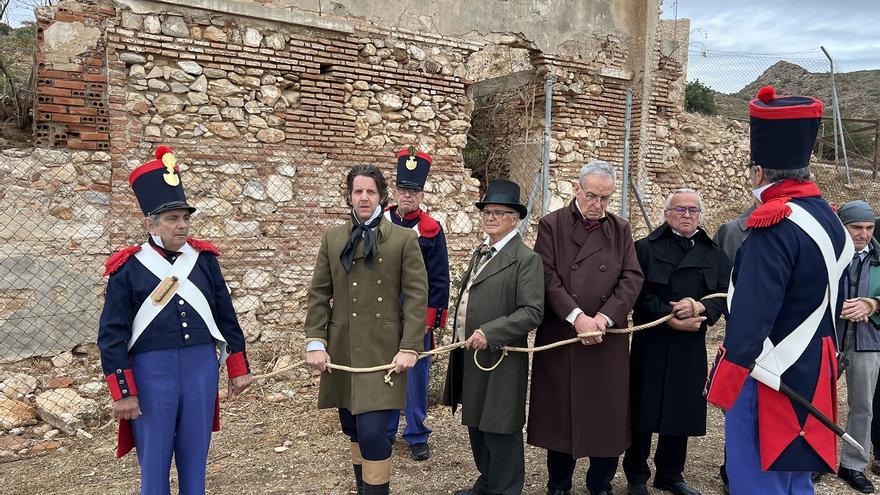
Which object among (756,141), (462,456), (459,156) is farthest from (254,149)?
(756,141)

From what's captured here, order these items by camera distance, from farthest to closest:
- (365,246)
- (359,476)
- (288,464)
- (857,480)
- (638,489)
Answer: (288,464) < (857,480) < (638,489) < (359,476) < (365,246)

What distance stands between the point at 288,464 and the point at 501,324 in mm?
2111

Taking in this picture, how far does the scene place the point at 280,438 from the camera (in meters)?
5.03

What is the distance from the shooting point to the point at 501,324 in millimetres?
3422

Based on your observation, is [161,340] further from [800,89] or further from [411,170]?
[800,89]

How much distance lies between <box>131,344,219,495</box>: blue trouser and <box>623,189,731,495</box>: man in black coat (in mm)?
2443

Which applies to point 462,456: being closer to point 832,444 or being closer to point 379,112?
point 832,444

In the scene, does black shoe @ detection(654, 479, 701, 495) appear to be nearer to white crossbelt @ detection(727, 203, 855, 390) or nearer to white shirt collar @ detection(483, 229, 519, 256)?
white crossbelt @ detection(727, 203, 855, 390)

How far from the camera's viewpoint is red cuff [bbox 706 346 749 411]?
2760 millimetres

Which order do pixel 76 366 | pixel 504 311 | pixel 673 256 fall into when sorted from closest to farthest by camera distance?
pixel 504 311 → pixel 673 256 → pixel 76 366

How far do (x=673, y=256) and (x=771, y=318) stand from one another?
1.23 m

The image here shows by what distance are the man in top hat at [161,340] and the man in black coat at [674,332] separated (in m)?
2.46

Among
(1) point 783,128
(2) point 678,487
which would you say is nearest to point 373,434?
(2) point 678,487

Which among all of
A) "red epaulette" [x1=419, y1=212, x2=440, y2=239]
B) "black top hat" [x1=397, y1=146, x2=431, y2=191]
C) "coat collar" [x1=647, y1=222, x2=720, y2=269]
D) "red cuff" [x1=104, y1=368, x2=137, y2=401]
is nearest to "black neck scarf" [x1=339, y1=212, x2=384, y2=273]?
"red cuff" [x1=104, y1=368, x2=137, y2=401]
